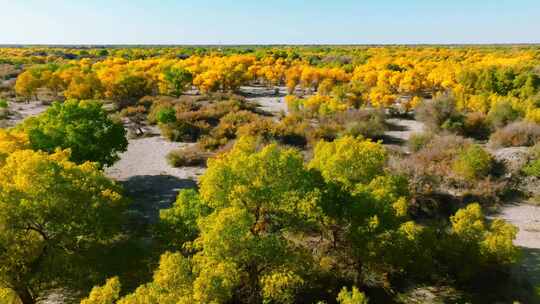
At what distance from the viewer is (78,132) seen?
29906mm

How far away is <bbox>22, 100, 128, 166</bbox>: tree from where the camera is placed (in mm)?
29391

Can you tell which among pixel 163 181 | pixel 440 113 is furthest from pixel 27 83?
pixel 440 113

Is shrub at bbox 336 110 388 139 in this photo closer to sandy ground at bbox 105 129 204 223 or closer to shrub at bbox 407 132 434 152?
shrub at bbox 407 132 434 152

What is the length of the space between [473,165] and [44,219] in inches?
1149

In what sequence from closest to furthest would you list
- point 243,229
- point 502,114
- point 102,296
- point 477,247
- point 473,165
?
point 102,296
point 243,229
point 477,247
point 473,165
point 502,114

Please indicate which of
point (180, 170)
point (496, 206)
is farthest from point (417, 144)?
point (180, 170)

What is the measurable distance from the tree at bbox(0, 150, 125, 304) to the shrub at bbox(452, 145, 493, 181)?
26.1m

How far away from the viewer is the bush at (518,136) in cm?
3831

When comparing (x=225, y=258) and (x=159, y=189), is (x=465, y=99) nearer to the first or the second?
(x=159, y=189)

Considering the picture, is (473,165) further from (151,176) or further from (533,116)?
(151,176)

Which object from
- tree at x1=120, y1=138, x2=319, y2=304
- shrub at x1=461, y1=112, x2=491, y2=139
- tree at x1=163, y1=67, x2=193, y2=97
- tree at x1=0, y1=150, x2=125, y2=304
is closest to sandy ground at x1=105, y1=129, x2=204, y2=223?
tree at x1=0, y1=150, x2=125, y2=304

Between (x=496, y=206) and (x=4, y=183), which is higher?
(x=4, y=183)

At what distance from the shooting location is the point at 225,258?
14.8 metres

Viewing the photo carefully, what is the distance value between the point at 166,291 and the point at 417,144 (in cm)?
3299
